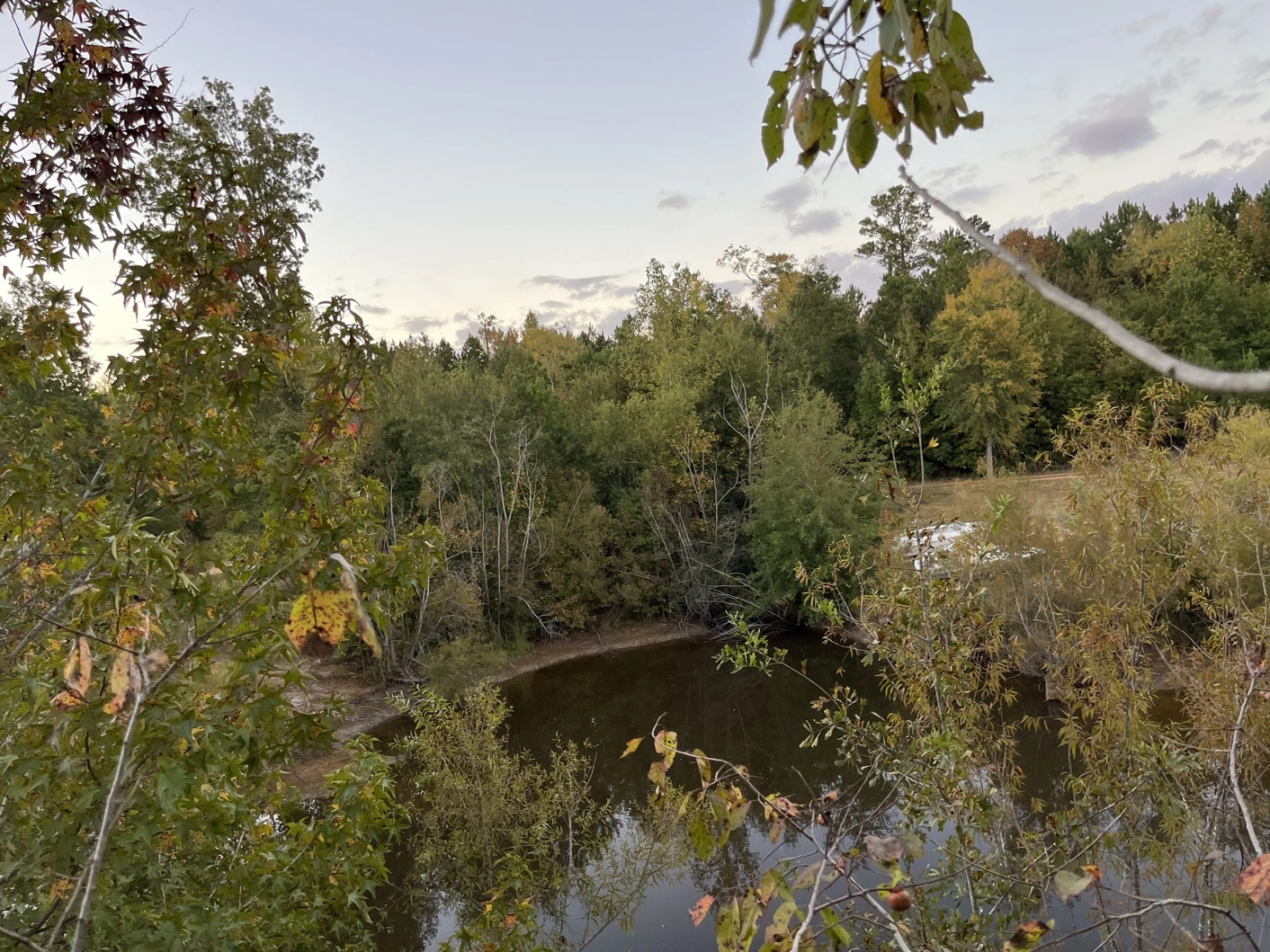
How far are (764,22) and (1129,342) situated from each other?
398mm

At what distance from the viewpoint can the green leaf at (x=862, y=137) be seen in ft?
2.95

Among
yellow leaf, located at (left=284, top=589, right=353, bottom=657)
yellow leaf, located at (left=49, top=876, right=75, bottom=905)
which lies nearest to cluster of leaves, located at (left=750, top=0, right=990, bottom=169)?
yellow leaf, located at (left=284, top=589, right=353, bottom=657)

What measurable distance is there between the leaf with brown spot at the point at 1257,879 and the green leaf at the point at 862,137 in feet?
5.47

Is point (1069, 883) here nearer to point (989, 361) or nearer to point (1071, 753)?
point (1071, 753)

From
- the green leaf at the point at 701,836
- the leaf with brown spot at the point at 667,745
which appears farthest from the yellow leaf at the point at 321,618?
the leaf with brown spot at the point at 667,745

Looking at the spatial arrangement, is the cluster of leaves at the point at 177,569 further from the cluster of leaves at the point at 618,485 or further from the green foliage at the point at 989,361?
the green foliage at the point at 989,361

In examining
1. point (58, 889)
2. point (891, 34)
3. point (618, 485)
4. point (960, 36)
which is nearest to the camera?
point (891, 34)

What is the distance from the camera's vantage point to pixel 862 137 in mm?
912

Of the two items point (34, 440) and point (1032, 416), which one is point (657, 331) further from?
point (34, 440)

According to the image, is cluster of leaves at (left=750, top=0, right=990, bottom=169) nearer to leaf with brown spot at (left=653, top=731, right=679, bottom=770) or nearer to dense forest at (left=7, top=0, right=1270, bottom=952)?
dense forest at (left=7, top=0, right=1270, bottom=952)

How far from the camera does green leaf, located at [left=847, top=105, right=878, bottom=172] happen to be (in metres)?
0.90

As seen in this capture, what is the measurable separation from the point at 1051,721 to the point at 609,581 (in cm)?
1054

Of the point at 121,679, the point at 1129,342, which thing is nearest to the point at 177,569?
the point at 121,679

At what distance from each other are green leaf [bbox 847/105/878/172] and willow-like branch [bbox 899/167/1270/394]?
0.12 meters
